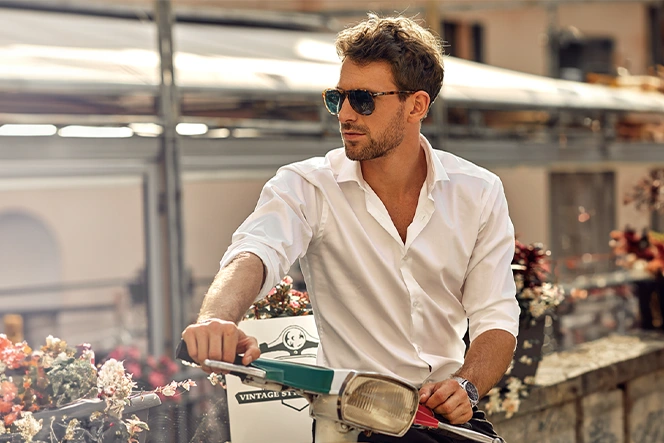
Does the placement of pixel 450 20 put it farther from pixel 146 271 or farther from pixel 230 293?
pixel 230 293

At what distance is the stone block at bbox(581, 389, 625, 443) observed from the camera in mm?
4191

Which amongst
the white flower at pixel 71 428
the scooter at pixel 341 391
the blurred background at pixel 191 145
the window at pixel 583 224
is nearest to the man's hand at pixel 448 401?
the scooter at pixel 341 391

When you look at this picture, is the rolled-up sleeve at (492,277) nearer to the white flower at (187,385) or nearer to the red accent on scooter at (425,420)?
the red accent on scooter at (425,420)

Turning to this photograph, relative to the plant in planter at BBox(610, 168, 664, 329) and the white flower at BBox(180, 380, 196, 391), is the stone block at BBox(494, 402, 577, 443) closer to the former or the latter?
the white flower at BBox(180, 380, 196, 391)

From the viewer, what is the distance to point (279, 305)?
297cm

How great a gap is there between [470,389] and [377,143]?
1.92 ft

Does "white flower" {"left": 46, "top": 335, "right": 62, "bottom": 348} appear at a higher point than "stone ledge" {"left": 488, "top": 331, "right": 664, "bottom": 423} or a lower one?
higher

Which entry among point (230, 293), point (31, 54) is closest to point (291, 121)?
point (31, 54)

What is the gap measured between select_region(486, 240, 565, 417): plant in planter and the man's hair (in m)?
1.36

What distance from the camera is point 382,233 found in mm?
2477

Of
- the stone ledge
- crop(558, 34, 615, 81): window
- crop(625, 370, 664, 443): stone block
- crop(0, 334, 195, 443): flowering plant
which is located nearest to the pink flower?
crop(0, 334, 195, 443): flowering plant

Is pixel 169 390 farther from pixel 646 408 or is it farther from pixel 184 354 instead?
pixel 646 408

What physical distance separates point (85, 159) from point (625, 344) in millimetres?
2745

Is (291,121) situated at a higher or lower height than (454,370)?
higher
